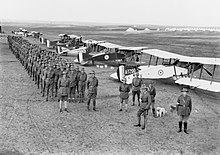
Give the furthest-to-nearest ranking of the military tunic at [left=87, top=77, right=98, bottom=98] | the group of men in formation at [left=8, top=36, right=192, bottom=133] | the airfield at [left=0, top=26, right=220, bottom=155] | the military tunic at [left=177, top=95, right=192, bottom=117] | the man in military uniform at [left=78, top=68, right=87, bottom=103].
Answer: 1. the man in military uniform at [left=78, top=68, right=87, bottom=103]
2. the military tunic at [left=87, top=77, right=98, bottom=98]
3. the group of men in formation at [left=8, top=36, right=192, bottom=133]
4. the military tunic at [left=177, top=95, right=192, bottom=117]
5. the airfield at [left=0, top=26, right=220, bottom=155]

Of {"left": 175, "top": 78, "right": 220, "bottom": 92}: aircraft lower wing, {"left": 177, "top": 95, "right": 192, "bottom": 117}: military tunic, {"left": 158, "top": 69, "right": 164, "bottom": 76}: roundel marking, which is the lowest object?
{"left": 175, "top": 78, "right": 220, "bottom": 92}: aircraft lower wing

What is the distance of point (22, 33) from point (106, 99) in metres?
59.1

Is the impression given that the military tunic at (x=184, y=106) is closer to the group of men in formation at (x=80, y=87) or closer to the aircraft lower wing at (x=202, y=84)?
the group of men in formation at (x=80, y=87)

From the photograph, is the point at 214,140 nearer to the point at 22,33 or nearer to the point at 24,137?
→ the point at 24,137

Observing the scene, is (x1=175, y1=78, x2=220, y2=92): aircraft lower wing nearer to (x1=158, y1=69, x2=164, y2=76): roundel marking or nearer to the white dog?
(x1=158, y1=69, x2=164, y2=76): roundel marking

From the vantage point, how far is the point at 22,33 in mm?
66562

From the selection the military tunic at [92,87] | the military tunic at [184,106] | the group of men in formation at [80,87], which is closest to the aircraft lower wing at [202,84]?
the group of men in formation at [80,87]

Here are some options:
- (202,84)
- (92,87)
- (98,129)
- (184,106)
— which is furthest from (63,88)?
(202,84)

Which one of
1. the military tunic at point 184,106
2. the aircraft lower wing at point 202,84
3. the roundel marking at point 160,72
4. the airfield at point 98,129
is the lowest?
the airfield at point 98,129

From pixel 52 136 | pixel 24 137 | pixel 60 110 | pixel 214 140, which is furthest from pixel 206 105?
pixel 24 137

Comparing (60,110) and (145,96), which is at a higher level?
(145,96)

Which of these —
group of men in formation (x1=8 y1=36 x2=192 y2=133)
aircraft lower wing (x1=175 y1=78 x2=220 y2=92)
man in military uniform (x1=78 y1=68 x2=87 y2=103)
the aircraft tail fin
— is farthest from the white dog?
the aircraft tail fin

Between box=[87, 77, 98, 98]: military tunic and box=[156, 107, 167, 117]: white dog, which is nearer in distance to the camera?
box=[156, 107, 167, 117]: white dog

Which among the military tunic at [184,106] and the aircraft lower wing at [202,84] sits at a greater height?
the military tunic at [184,106]
